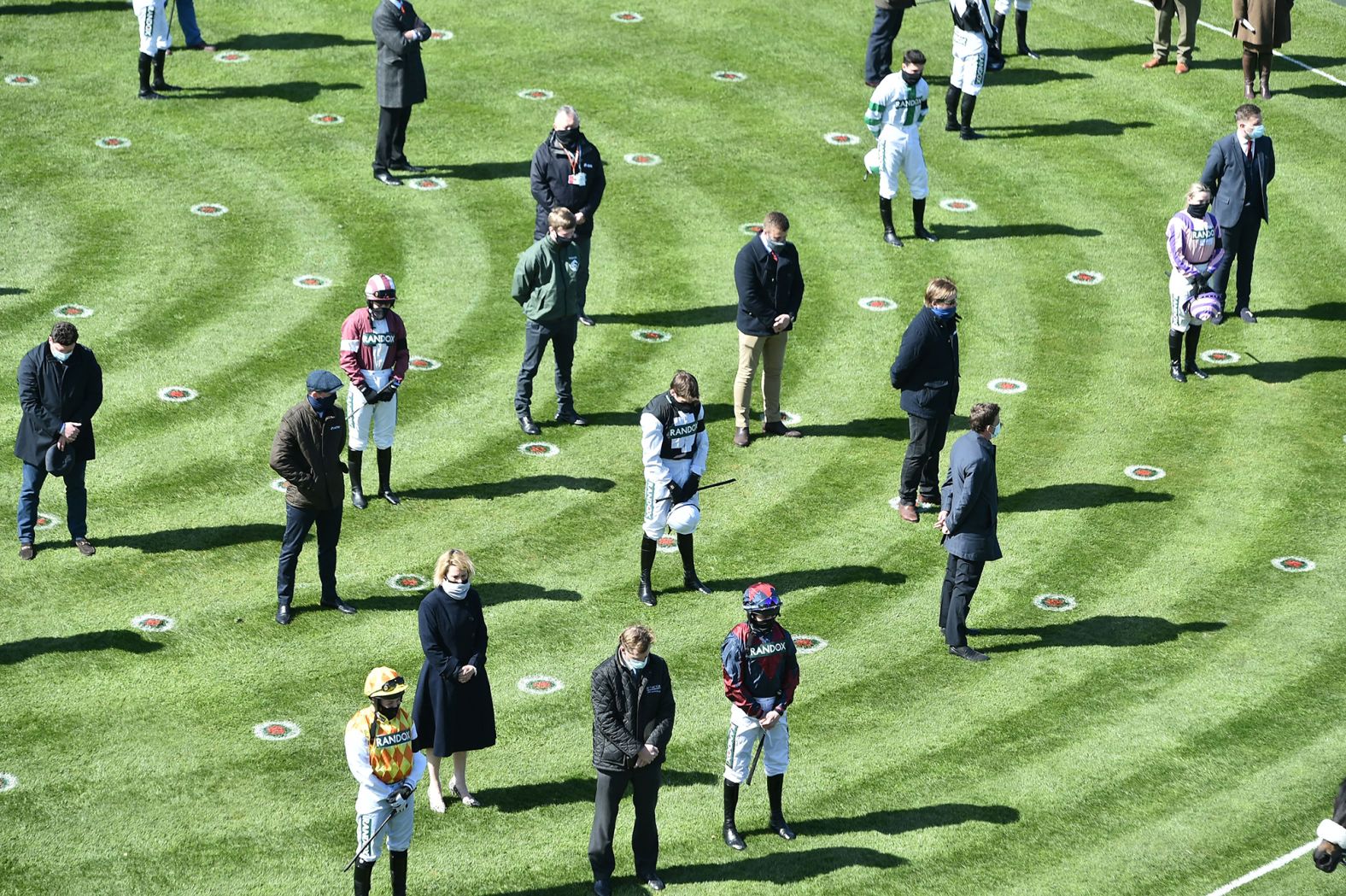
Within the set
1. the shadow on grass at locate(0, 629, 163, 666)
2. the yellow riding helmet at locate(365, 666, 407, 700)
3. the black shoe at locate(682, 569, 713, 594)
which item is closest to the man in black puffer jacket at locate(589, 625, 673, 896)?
the yellow riding helmet at locate(365, 666, 407, 700)

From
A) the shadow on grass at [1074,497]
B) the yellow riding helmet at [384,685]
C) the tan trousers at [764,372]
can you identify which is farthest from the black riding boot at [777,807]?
the tan trousers at [764,372]

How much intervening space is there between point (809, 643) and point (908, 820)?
9.04 ft

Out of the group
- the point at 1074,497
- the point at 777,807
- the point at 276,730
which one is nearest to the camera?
the point at 777,807

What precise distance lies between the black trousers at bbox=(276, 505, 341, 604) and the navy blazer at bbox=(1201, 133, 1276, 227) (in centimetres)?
1166

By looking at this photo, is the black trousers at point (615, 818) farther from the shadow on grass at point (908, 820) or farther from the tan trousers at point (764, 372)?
the tan trousers at point (764, 372)

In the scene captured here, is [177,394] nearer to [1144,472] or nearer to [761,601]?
[761,601]

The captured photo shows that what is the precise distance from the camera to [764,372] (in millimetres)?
19828

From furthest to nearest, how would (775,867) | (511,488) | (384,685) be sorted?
(511,488) < (775,867) < (384,685)

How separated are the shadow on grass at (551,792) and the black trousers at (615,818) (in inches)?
40.9

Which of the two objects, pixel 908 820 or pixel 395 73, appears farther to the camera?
pixel 395 73

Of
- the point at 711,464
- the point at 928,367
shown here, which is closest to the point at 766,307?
the point at 711,464

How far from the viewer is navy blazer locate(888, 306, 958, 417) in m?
17.8

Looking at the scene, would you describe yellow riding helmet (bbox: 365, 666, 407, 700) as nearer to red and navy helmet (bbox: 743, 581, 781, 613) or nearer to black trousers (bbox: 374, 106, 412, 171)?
red and navy helmet (bbox: 743, 581, 781, 613)

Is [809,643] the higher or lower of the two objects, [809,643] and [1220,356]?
the lower
